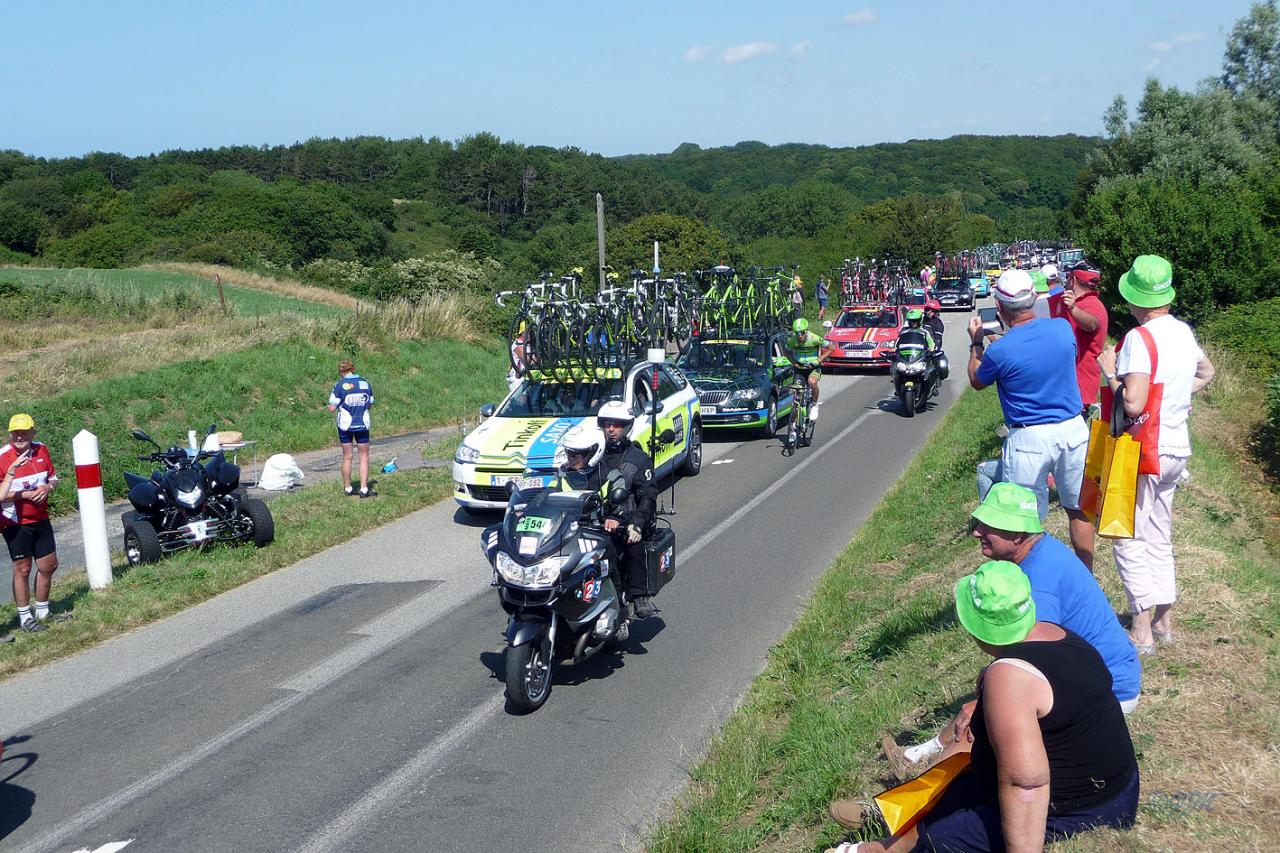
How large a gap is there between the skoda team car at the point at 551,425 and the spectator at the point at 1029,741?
8.09 metres

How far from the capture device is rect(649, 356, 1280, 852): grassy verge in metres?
4.71

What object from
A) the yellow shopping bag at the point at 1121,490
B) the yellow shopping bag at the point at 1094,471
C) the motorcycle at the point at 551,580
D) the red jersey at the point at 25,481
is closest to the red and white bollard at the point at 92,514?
the red jersey at the point at 25,481

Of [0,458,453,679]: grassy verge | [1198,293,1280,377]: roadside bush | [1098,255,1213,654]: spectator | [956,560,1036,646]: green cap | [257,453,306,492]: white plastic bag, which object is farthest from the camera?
[1198,293,1280,377]: roadside bush

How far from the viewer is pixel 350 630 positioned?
8930 millimetres

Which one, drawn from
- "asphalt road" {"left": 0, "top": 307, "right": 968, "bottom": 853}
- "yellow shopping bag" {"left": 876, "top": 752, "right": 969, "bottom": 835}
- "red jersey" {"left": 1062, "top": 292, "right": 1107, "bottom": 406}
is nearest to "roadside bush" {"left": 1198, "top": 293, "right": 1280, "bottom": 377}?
"asphalt road" {"left": 0, "top": 307, "right": 968, "bottom": 853}

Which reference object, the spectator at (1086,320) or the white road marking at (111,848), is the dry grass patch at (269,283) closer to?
the spectator at (1086,320)

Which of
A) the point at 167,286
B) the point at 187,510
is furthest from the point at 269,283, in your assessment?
the point at 187,510

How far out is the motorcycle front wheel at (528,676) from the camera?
22.6 ft

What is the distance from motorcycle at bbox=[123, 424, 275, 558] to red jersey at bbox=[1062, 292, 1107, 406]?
7.95 meters

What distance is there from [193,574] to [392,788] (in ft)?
17.3

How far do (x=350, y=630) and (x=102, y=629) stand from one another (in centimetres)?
205

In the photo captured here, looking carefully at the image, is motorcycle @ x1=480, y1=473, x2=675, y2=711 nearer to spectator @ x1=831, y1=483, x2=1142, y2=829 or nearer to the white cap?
spectator @ x1=831, y1=483, x2=1142, y2=829

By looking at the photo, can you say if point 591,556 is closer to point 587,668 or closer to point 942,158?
point 587,668

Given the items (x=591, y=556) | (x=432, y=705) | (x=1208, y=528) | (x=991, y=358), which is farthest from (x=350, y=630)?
(x=1208, y=528)
